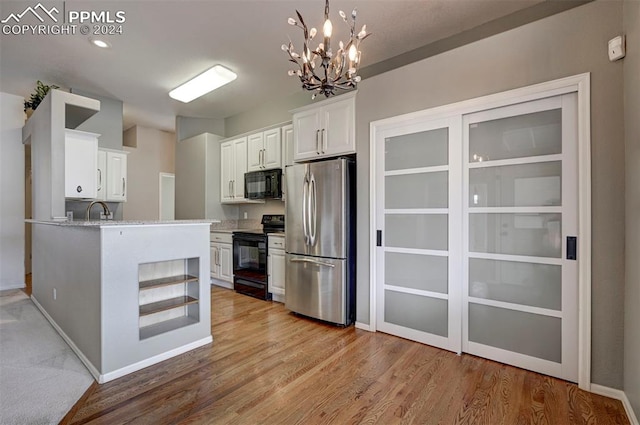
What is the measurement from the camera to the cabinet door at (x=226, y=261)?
15.6 ft

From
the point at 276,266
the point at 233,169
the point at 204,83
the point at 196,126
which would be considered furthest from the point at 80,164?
the point at 276,266

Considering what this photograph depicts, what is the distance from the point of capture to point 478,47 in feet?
8.23

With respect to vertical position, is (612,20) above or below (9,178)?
above

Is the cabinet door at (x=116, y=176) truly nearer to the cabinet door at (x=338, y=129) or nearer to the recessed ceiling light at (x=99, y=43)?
the recessed ceiling light at (x=99, y=43)

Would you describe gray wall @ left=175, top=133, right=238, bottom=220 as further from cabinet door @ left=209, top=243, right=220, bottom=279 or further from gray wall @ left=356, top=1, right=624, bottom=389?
gray wall @ left=356, top=1, right=624, bottom=389

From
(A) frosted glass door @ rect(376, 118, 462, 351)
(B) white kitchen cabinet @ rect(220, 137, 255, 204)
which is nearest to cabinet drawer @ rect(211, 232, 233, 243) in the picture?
(B) white kitchen cabinet @ rect(220, 137, 255, 204)

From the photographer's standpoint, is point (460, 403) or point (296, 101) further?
point (296, 101)

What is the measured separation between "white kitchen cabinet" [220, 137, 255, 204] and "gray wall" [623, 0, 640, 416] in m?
4.51

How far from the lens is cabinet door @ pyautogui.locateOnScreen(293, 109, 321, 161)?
3.62 m

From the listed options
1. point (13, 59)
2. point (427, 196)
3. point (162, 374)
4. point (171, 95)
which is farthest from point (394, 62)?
point (13, 59)

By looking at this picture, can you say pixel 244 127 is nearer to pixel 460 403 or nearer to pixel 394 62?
pixel 394 62

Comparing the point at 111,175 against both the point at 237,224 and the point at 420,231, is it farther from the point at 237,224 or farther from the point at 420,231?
the point at 420,231

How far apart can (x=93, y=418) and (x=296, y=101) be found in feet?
13.7

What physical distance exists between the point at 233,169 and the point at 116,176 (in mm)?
1824
